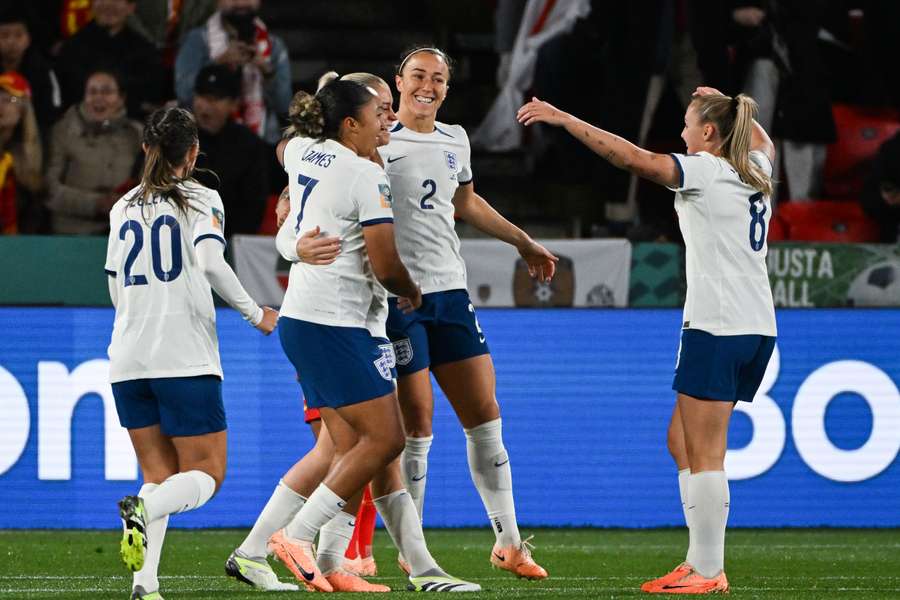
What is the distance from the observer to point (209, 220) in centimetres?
617

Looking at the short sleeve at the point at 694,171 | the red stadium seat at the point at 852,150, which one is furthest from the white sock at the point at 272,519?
the red stadium seat at the point at 852,150

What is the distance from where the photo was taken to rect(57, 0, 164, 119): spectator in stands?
42.3ft

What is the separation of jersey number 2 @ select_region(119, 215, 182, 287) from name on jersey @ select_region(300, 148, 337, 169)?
0.54 m

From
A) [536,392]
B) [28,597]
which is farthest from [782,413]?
[28,597]

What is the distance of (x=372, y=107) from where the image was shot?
623 cm

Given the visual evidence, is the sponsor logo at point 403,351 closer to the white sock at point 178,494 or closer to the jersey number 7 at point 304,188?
the jersey number 7 at point 304,188

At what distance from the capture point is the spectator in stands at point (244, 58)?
41.9 ft

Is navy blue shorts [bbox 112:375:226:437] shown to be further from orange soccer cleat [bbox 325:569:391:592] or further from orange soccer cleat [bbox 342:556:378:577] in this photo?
orange soccer cleat [bbox 342:556:378:577]

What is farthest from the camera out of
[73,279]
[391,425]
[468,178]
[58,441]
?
[73,279]

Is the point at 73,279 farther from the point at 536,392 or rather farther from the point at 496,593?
the point at 496,593

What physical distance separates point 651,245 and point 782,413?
1.57 metres

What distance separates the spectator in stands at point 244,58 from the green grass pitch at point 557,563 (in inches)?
162

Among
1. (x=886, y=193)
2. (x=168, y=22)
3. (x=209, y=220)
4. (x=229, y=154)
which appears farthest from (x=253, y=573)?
(x=168, y=22)

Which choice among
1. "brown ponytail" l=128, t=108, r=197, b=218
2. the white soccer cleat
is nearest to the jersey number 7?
"brown ponytail" l=128, t=108, r=197, b=218
